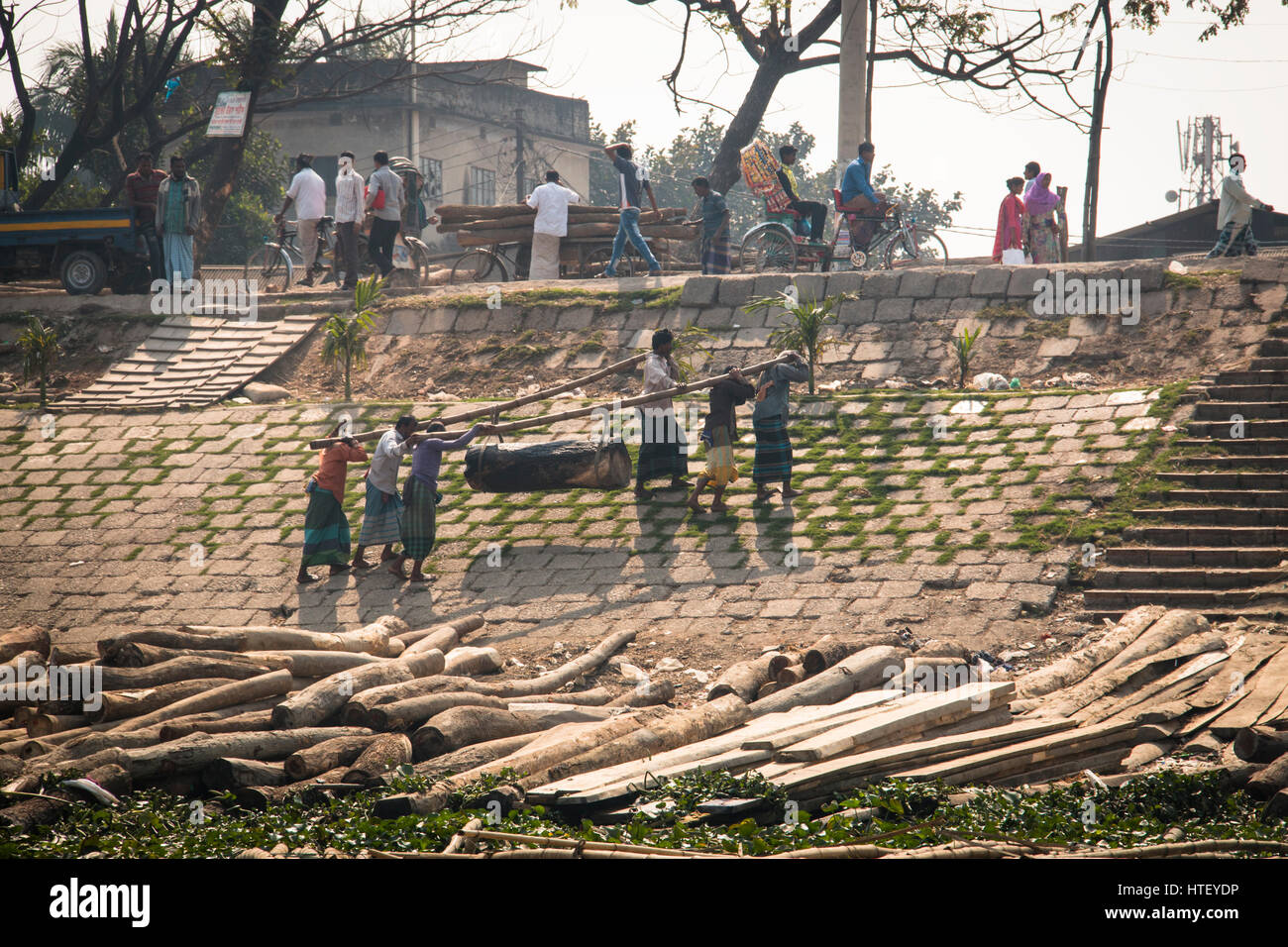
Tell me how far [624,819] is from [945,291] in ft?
31.1

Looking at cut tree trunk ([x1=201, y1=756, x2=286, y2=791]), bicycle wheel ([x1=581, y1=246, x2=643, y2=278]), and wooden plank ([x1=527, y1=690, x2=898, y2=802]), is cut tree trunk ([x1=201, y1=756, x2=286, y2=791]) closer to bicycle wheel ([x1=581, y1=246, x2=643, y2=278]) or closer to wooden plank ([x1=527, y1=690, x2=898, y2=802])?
wooden plank ([x1=527, y1=690, x2=898, y2=802])

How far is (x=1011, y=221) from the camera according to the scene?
16297 mm

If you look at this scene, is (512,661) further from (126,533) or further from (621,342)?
(621,342)

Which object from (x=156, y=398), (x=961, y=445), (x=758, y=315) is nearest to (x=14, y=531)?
(x=156, y=398)

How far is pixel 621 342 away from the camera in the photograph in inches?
579

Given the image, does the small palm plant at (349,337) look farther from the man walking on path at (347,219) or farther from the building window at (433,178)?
the building window at (433,178)

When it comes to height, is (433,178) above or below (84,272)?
above

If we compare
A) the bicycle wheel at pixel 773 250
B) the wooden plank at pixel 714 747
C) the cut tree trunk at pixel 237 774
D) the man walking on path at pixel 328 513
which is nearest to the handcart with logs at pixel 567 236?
the bicycle wheel at pixel 773 250

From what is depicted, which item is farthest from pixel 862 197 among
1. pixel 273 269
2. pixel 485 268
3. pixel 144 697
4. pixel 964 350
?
pixel 144 697

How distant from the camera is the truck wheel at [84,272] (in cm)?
1722

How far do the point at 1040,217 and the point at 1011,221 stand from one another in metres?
0.54

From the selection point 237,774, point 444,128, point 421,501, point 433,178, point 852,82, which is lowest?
point 237,774

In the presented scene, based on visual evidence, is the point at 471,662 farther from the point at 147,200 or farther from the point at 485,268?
the point at 147,200

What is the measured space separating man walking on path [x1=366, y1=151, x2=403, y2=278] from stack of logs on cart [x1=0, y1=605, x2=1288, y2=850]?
928 cm
